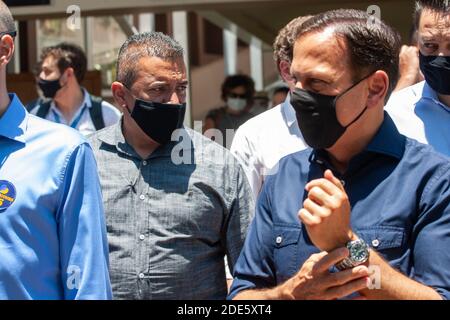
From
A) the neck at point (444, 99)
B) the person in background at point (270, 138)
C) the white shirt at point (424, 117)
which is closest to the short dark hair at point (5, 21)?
the person in background at point (270, 138)

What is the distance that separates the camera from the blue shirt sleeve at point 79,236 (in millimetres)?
2666

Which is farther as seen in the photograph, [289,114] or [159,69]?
[289,114]

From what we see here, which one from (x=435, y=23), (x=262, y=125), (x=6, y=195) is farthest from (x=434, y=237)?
(x=262, y=125)

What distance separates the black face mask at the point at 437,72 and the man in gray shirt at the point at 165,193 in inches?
36.2

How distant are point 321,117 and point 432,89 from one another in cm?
133

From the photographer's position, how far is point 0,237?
2641mm

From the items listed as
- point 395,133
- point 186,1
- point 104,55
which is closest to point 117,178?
point 395,133

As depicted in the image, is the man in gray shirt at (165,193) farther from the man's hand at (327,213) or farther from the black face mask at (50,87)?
the black face mask at (50,87)

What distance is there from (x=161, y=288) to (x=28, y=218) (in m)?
0.96

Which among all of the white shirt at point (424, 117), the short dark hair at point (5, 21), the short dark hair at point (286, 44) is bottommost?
the white shirt at point (424, 117)

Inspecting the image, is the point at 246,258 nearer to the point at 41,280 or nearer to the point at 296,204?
the point at 296,204

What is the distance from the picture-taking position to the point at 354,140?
2.59 m

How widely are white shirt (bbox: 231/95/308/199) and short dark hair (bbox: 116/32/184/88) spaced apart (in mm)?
567

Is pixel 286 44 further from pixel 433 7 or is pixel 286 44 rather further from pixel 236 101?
pixel 236 101
